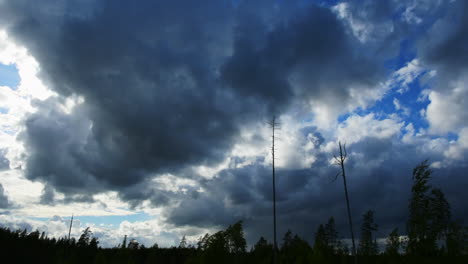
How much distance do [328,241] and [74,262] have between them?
257 ft

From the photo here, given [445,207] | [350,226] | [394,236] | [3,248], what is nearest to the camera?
[350,226]

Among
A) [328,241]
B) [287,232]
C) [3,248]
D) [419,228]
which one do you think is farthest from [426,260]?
[3,248]

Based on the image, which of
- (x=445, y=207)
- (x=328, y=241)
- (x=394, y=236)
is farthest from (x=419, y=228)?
(x=328, y=241)

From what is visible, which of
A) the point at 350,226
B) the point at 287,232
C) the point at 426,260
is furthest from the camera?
the point at 287,232

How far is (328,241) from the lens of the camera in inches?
4449

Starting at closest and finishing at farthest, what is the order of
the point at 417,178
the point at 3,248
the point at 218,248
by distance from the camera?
the point at 417,178 → the point at 218,248 → the point at 3,248

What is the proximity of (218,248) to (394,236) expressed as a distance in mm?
45088

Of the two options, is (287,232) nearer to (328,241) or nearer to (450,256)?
(328,241)

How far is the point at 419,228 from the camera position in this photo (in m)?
38.9

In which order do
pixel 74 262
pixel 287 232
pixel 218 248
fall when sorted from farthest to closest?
1. pixel 287 232
2. pixel 74 262
3. pixel 218 248

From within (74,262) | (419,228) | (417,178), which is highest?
(417,178)

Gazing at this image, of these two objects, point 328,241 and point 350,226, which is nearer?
point 350,226

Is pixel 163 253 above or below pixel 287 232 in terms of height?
below

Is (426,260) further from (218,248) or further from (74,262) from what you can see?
(74,262)
